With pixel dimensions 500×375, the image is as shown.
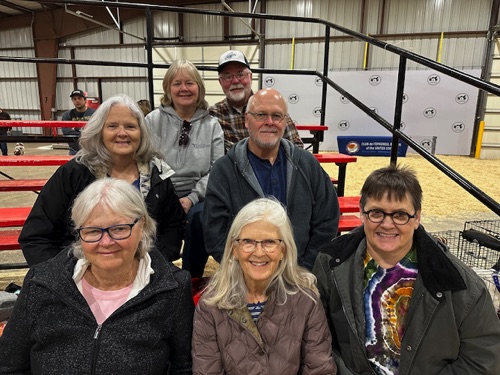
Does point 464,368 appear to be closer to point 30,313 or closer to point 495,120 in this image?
point 30,313

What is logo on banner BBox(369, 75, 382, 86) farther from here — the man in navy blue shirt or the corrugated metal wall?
the man in navy blue shirt

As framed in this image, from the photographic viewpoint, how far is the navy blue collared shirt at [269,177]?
1771 mm

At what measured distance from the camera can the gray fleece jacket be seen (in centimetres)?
213

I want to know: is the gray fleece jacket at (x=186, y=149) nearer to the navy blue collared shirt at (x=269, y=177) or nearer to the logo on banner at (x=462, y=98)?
the navy blue collared shirt at (x=269, y=177)

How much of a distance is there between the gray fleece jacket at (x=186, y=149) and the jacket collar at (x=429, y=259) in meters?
1.00

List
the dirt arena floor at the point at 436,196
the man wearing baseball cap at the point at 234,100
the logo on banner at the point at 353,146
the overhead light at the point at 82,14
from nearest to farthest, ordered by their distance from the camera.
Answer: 1. the man wearing baseball cap at the point at 234,100
2. the dirt arena floor at the point at 436,196
3. the logo on banner at the point at 353,146
4. the overhead light at the point at 82,14

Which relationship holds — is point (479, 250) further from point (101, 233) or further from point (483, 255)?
point (101, 233)

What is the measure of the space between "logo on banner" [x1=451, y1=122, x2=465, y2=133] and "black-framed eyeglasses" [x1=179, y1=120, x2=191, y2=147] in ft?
31.0

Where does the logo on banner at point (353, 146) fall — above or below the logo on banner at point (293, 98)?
below

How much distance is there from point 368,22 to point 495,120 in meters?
4.30

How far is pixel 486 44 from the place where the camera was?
9391 mm

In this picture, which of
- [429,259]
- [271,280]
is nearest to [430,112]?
[429,259]

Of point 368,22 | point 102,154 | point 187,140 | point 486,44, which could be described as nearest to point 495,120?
point 486,44

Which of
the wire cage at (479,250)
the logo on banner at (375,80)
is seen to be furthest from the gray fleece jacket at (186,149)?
the logo on banner at (375,80)
